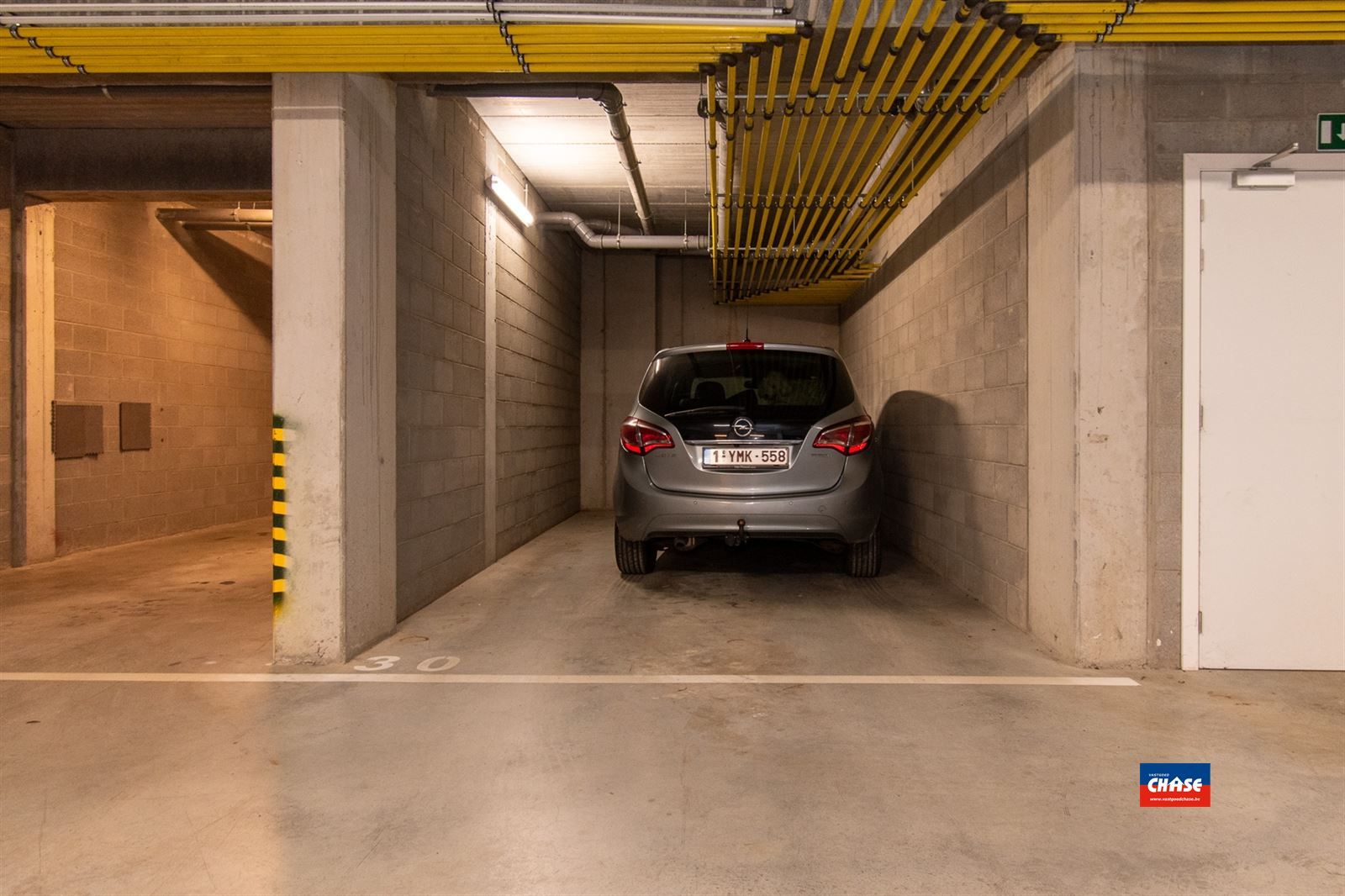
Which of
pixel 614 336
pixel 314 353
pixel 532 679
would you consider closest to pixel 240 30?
pixel 314 353

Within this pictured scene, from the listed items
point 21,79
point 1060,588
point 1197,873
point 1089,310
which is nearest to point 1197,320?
point 1089,310

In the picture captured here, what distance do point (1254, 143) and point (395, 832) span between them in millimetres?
4402

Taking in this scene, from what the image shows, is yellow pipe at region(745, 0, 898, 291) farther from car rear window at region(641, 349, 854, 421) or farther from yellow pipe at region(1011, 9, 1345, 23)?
car rear window at region(641, 349, 854, 421)

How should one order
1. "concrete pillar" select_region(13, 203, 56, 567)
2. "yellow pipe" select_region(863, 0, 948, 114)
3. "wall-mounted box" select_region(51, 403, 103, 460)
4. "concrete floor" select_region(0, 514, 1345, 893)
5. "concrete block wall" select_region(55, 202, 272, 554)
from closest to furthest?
1. "concrete floor" select_region(0, 514, 1345, 893)
2. "yellow pipe" select_region(863, 0, 948, 114)
3. "concrete pillar" select_region(13, 203, 56, 567)
4. "wall-mounted box" select_region(51, 403, 103, 460)
5. "concrete block wall" select_region(55, 202, 272, 554)

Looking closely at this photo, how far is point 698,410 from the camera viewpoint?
4617mm

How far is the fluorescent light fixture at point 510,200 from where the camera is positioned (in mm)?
6053

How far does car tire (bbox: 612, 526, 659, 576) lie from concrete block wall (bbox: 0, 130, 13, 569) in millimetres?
4974

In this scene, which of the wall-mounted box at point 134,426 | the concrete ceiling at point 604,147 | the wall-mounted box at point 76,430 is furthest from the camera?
the wall-mounted box at point 134,426

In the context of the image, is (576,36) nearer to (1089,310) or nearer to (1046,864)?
(1089,310)

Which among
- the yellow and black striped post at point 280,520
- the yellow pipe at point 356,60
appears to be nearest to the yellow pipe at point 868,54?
the yellow pipe at point 356,60

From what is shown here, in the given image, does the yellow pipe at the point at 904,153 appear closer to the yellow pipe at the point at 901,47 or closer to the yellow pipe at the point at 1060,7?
the yellow pipe at the point at 1060,7

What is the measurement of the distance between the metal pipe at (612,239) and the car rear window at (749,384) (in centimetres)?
362

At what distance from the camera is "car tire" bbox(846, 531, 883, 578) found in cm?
519

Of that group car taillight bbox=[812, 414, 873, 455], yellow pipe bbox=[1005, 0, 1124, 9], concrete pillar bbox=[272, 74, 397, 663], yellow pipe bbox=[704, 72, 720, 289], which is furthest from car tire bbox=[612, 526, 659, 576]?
yellow pipe bbox=[1005, 0, 1124, 9]
